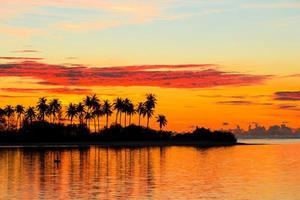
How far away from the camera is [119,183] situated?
87.0 m

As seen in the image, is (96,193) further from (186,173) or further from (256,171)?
(256,171)

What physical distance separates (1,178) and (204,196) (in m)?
36.8

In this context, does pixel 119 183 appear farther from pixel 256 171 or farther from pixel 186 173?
pixel 256 171

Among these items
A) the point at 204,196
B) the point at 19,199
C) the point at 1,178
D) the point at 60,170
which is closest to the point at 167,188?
the point at 204,196

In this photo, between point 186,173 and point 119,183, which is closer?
point 119,183

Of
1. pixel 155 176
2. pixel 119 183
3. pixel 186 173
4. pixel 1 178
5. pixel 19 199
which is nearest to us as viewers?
pixel 19 199

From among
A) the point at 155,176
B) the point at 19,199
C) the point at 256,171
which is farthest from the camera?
the point at 256,171

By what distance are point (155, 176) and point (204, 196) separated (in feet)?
99.2

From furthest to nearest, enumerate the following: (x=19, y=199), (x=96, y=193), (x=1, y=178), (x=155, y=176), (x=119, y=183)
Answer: (x=155, y=176)
(x=1, y=178)
(x=119, y=183)
(x=96, y=193)
(x=19, y=199)

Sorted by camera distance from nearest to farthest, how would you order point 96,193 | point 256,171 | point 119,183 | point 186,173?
point 96,193
point 119,183
point 186,173
point 256,171

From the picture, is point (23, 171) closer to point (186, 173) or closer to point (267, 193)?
point (186, 173)

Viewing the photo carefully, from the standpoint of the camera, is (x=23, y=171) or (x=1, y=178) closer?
(x=1, y=178)

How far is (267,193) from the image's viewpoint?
7406cm

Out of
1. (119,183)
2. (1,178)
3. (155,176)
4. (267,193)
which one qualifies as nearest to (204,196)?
(267,193)
